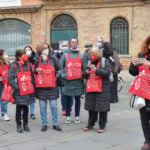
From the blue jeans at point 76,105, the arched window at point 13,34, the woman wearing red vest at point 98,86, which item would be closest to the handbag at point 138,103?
the woman wearing red vest at point 98,86

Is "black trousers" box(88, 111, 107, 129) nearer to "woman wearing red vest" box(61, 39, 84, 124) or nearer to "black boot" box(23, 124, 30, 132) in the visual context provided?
"woman wearing red vest" box(61, 39, 84, 124)

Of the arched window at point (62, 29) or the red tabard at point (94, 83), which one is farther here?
the arched window at point (62, 29)

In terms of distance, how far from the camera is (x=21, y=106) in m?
6.96

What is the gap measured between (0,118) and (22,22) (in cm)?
1606

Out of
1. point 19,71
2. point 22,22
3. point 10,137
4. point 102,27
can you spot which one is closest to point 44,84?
point 19,71

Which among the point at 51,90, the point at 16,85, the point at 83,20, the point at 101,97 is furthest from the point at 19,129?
the point at 83,20

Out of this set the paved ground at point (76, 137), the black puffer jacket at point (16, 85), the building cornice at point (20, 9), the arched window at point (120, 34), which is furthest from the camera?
the building cornice at point (20, 9)

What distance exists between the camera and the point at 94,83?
668 cm

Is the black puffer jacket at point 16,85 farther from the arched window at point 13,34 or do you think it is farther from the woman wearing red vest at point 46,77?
the arched window at point 13,34

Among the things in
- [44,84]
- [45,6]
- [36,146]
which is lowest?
[36,146]

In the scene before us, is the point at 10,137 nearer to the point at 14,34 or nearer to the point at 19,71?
the point at 19,71

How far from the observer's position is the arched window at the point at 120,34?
2159 cm

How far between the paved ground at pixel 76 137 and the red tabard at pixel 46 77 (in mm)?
993

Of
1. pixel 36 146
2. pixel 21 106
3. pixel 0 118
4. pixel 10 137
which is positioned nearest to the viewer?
pixel 36 146
